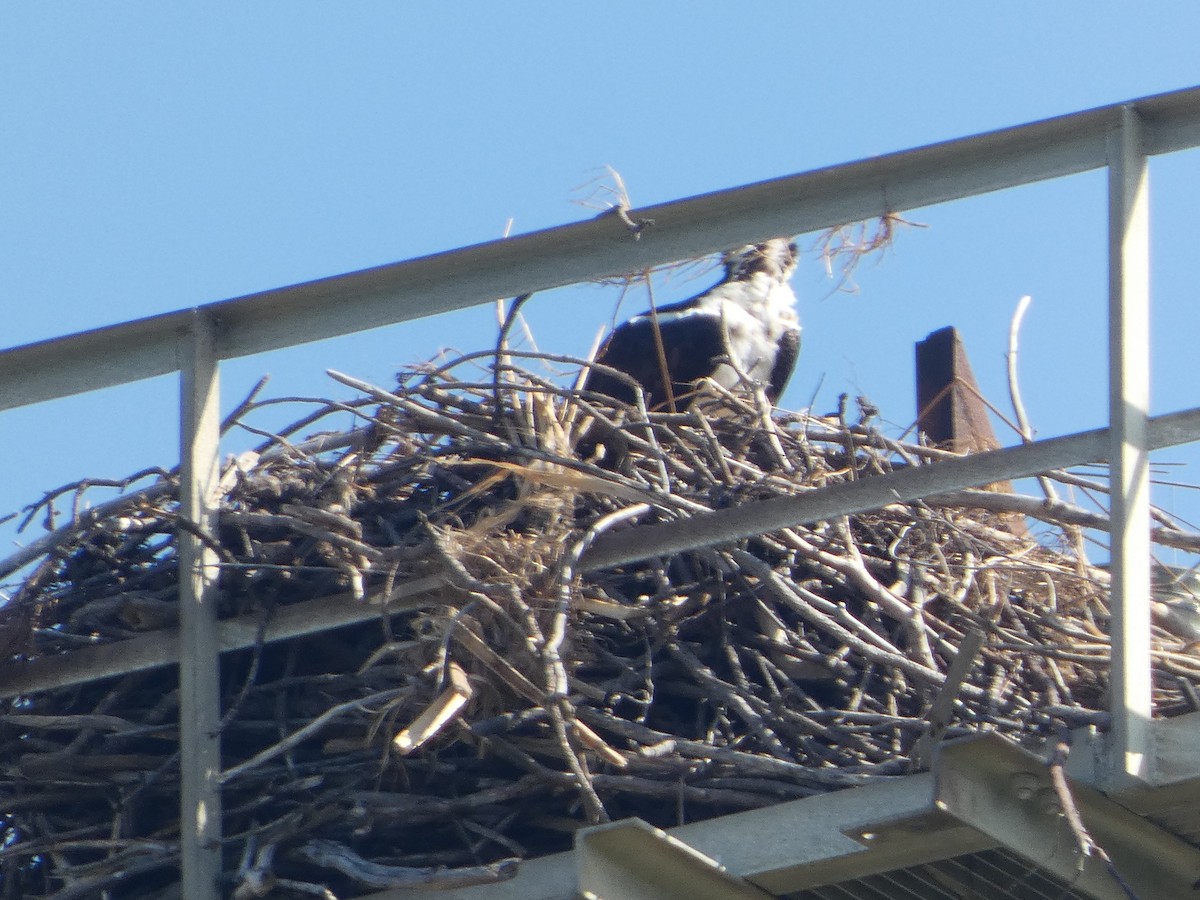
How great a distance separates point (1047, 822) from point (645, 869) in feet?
2.53

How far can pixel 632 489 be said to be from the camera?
175 inches

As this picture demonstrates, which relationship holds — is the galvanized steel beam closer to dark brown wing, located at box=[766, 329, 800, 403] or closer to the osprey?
the osprey

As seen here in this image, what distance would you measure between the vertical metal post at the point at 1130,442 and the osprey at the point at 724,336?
2.56 m

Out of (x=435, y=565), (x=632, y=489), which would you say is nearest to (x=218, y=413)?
(x=435, y=565)

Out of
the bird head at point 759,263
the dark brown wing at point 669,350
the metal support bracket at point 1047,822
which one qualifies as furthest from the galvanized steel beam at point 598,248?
the bird head at point 759,263

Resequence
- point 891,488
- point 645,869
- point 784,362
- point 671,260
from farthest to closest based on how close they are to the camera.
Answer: point 784,362
point 671,260
point 891,488
point 645,869

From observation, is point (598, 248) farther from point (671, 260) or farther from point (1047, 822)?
point (1047, 822)

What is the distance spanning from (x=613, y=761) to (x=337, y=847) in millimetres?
628

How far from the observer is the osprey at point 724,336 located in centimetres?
684

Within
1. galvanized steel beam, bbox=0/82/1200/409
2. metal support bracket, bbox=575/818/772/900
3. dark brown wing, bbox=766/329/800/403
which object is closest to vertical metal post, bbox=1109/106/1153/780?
galvanized steel beam, bbox=0/82/1200/409

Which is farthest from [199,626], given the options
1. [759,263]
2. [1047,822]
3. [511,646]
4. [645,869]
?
[759,263]

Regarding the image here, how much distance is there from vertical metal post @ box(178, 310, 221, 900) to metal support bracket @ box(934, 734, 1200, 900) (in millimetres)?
1659

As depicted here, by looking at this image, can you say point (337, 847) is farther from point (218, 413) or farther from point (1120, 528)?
point (1120, 528)

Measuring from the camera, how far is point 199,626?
14.4 ft
